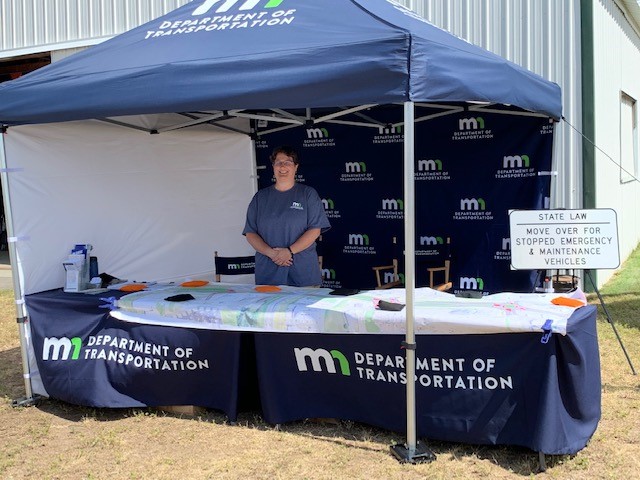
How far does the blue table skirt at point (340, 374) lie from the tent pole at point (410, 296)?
0.43 feet

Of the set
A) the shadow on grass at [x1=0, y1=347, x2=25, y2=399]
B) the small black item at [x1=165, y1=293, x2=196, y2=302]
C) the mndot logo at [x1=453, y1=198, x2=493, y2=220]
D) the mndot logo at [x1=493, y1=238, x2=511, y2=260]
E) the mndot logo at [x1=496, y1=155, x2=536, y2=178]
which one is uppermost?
the mndot logo at [x1=496, y1=155, x2=536, y2=178]

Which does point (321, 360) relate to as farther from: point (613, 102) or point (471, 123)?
point (613, 102)

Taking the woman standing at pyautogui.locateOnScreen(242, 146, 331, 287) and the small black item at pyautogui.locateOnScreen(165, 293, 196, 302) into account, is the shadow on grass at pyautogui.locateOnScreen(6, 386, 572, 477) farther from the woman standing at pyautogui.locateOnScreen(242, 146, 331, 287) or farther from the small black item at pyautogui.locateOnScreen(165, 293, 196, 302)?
the woman standing at pyautogui.locateOnScreen(242, 146, 331, 287)

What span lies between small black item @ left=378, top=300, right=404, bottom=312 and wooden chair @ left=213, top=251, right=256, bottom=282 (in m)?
2.37

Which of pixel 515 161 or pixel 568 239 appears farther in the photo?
pixel 515 161

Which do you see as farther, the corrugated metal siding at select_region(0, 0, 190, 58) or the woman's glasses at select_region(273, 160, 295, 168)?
the corrugated metal siding at select_region(0, 0, 190, 58)

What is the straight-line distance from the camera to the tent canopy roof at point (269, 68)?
9.72 ft

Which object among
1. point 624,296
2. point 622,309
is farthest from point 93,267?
point 624,296

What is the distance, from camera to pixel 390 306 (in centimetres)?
327

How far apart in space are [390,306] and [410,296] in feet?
0.98

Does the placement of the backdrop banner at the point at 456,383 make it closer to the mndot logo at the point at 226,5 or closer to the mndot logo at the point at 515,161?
the mndot logo at the point at 226,5

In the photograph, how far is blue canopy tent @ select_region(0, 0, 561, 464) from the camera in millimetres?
2969

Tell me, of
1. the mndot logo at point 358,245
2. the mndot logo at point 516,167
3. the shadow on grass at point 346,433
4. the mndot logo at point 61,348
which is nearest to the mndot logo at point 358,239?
the mndot logo at point 358,245

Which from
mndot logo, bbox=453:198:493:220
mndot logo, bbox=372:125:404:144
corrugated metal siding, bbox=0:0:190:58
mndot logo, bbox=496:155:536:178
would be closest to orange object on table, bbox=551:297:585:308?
mndot logo, bbox=496:155:536:178
